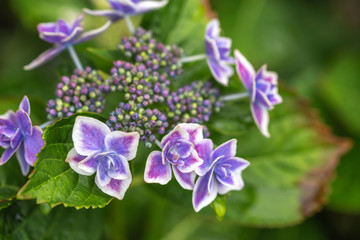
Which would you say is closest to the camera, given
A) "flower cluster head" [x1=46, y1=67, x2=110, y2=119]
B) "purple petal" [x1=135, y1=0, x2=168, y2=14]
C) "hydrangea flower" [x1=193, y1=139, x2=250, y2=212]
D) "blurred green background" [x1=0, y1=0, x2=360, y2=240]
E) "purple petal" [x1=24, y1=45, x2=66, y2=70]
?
"hydrangea flower" [x1=193, y1=139, x2=250, y2=212]

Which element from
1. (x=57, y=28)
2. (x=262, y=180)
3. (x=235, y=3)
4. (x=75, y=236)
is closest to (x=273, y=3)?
(x=235, y=3)

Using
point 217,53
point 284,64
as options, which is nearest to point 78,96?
point 217,53

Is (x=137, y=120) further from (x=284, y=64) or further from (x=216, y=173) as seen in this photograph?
(x=284, y=64)

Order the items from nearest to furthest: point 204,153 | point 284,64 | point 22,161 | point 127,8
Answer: point 204,153 → point 22,161 → point 127,8 → point 284,64

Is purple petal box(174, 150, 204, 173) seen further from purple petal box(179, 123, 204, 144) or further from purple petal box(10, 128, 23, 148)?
purple petal box(10, 128, 23, 148)

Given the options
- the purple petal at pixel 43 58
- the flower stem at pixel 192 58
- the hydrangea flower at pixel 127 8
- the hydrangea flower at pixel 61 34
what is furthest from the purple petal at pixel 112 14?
the flower stem at pixel 192 58

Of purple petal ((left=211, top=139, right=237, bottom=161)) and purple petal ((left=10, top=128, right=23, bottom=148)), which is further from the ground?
purple petal ((left=10, top=128, right=23, bottom=148))

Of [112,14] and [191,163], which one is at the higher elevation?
[112,14]

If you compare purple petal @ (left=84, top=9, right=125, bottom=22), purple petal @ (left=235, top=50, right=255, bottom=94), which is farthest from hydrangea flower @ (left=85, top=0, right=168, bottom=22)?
purple petal @ (left=235, top=50, right=255, bottom=94)
